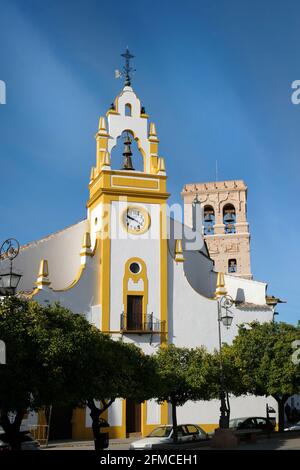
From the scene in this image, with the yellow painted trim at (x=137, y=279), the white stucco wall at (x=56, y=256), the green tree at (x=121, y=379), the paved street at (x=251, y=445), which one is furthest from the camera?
the white stucco wall at (x=56, y=256)

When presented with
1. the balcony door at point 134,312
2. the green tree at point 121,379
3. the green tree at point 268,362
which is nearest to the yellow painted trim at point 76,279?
the balcony door at point 134,312

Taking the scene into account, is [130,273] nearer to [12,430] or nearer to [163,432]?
→ [163,432]

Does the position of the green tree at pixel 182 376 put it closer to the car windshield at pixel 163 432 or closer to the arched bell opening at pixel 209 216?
the car windshield at pixel 163 432

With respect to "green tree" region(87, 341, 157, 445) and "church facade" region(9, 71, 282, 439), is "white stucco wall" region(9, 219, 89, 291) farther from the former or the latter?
"green tree" region(87, 341, 157, 445)

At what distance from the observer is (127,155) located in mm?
40094

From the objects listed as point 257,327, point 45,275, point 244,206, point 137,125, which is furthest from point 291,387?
point 244,206

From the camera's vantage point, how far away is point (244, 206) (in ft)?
216

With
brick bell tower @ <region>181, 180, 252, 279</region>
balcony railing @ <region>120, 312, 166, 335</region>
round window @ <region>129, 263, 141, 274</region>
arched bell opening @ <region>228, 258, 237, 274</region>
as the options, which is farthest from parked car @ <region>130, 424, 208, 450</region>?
arched bell opening @ <region>228, 258, 237, 274</region>

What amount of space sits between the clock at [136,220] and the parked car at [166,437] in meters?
13.1

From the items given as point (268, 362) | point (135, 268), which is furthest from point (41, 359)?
point (135, 268)

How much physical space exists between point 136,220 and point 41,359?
19.9m

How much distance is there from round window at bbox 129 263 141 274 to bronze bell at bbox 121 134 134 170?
6113 mm

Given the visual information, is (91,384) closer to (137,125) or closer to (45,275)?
(45,275)

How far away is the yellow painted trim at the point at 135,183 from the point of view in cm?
3822
